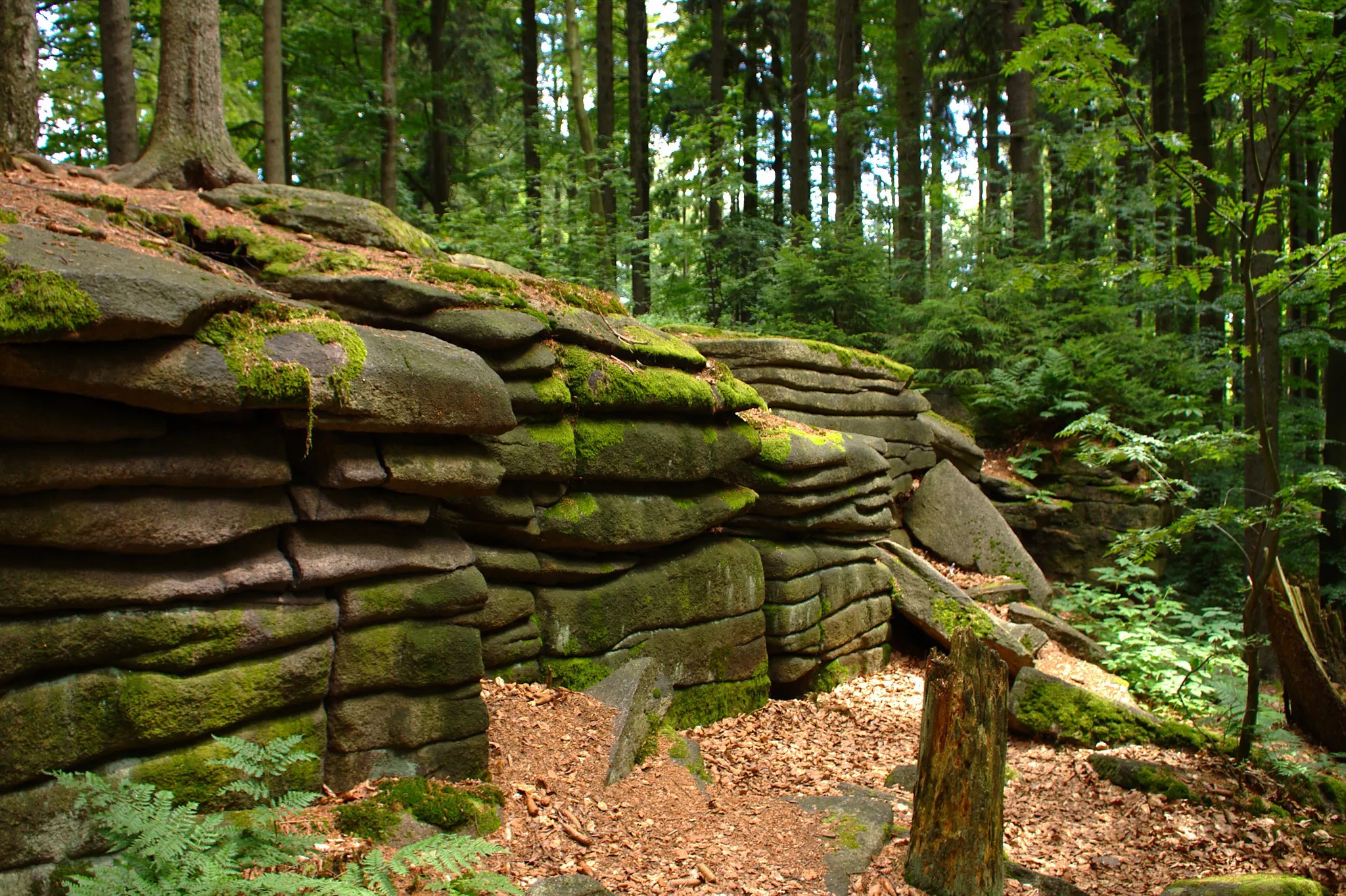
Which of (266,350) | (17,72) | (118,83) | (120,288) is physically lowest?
(266,350)

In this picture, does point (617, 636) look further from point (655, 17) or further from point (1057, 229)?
point (655, 17)

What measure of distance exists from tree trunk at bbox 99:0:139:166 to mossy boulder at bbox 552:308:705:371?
6811 millimetres

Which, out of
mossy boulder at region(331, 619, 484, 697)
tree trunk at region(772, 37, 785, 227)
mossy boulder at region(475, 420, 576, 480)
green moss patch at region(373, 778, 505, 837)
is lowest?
green moss patch at region(373, 778, 505, 837)

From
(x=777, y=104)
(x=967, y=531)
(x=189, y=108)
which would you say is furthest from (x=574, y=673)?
(x=777, y=104)

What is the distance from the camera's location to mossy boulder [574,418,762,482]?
6070 mm

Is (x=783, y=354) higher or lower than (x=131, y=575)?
higher

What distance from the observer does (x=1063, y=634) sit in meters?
9.75

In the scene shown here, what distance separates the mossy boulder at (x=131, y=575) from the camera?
131 inches

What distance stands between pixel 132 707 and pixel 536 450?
→ 2773mm

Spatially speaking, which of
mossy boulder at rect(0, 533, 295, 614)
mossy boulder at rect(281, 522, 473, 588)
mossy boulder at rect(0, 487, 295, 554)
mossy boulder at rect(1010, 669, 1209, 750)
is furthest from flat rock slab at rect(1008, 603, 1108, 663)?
mossy boulder at rect(0, 487, 295, 554)

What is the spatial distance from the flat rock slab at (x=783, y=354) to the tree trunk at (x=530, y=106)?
24.7 ft

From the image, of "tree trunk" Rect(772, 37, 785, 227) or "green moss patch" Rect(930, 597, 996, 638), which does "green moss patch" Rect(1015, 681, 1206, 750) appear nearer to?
"green moss patch" Rect(930, 597, 996, 638)

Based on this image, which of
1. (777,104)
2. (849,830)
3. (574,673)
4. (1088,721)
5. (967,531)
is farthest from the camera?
(777,104)

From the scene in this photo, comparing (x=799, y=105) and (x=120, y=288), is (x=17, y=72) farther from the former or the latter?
(x=799, y=105)
